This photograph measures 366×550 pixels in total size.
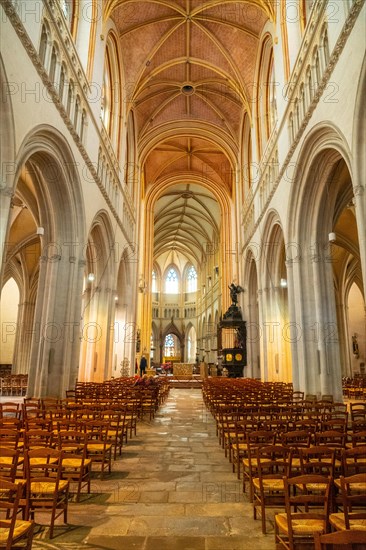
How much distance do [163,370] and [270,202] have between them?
2556 cm

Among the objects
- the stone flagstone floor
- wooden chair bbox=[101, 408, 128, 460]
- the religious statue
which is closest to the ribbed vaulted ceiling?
the religious statue

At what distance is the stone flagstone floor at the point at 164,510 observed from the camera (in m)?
3.16

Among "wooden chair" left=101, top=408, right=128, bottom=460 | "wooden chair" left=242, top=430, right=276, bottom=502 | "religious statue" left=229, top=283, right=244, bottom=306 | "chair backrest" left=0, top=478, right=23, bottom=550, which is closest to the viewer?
"chair backrest" left=0, top=478, right=23, bottom=550

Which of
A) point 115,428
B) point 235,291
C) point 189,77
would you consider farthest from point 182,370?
point 115,428

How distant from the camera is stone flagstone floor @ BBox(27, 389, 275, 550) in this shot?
3.16 m

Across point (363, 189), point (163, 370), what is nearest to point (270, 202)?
point (363, 189)

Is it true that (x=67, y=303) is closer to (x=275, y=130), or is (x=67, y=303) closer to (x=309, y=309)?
(x=309, y=309)

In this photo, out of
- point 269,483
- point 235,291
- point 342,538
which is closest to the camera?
point 342,538

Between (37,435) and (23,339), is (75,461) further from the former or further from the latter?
(23,339)

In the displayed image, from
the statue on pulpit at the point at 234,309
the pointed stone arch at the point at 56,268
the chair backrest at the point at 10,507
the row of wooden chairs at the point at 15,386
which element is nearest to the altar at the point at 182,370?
the statue on pulpit at the point at 234,309

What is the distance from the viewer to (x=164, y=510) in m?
3.83

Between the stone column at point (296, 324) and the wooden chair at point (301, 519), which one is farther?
the stone column at point (296, 324)

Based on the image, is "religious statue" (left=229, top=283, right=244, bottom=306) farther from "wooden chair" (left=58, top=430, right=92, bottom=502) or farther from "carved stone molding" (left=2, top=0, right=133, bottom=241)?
"wooden chair" (left=58, top=430, right=92, bottom=502)

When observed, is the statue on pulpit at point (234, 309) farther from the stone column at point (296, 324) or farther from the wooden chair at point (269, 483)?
the wooden chair at point (269, 483)
